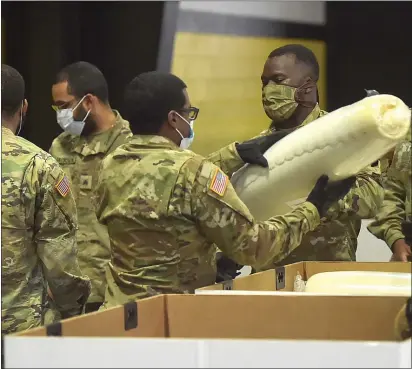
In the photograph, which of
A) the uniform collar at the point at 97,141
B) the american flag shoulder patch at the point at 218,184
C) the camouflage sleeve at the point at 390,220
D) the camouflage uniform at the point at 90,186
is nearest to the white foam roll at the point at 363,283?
the american flag shoulder patch at the point at 218,184

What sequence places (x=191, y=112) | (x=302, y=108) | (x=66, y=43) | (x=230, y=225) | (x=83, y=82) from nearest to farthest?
(x=230, y=225) → (x=191, y=112) → (x=302, y=108) → (x=83, y=82) → (x=66, y=43)

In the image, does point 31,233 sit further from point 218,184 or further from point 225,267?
point 218,184

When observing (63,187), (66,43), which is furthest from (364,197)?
(66,43)

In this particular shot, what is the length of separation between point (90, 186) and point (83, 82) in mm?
444

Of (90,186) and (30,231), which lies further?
(90,186)

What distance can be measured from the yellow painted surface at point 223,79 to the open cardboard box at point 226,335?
227cm

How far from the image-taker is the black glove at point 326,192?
2.20m

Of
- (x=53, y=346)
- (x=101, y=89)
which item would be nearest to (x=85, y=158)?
(x=101, y=89)

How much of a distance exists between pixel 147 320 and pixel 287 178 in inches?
28.4

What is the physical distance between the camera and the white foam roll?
1.72 metres

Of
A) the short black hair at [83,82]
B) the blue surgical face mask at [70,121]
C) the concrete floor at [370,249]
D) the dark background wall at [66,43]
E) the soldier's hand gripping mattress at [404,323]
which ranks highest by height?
the dark background wall at [66,43]

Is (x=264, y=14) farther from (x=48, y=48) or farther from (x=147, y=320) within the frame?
(x=147, y=320)

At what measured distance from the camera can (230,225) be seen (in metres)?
2.04

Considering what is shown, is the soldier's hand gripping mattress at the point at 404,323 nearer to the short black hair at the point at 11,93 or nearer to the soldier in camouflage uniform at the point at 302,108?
the soldier in camouflage uniform at the point at 302,108
